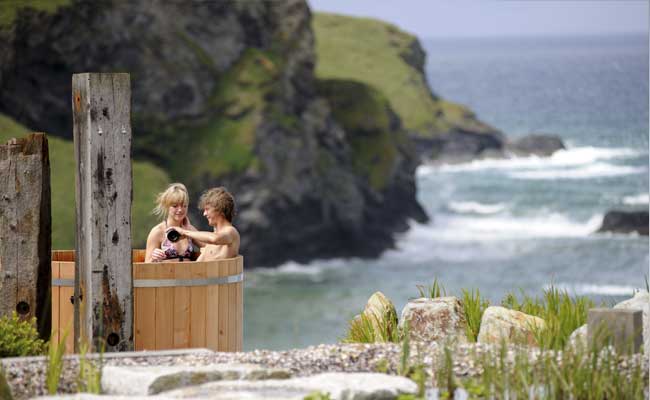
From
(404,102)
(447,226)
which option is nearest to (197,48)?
(447,226)

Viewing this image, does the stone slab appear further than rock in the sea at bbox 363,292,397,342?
No

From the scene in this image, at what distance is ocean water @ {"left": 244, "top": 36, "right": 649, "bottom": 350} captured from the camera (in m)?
73.8

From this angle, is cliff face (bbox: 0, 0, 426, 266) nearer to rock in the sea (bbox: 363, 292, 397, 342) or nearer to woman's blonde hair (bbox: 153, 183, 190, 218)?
rock in the sea (bbox: 363, 292, 397, 342)

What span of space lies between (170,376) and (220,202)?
3.22m

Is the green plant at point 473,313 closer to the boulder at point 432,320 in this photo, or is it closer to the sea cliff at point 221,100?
the boulder at point 432,320

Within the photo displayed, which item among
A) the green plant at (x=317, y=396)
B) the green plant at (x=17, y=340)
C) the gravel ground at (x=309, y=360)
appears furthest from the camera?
the green plant at (x=17, y=340)

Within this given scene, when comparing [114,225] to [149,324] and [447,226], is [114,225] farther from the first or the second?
[447,226]

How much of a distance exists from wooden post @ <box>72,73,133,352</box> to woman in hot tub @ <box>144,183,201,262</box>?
1071 millimetres

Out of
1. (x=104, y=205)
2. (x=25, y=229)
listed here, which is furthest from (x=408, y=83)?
(x=104, y=205)

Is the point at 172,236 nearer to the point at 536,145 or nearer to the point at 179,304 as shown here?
the point at 179,304

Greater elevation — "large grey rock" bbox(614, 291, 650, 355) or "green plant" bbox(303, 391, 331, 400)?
"large grey rock" bbox(614, 291, 650, 355)

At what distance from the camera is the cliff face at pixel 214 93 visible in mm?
70188

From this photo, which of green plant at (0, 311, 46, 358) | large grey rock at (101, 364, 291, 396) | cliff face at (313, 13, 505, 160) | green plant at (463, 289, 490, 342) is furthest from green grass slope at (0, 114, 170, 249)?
cliff face at (313, 13, 505, 160)

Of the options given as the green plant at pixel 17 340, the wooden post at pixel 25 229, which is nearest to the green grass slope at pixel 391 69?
the wooden post at pixel 25 229
